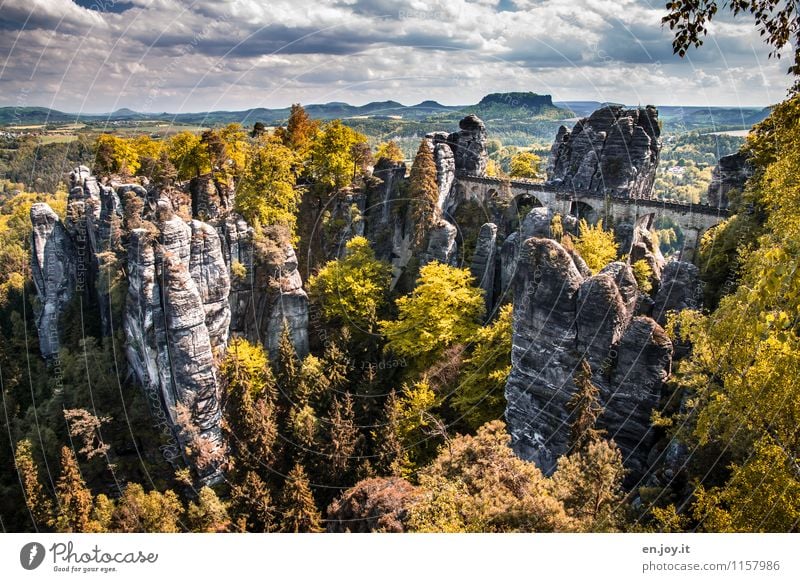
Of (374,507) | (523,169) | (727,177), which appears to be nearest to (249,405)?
(374,507)

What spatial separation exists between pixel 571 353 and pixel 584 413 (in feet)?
13.1

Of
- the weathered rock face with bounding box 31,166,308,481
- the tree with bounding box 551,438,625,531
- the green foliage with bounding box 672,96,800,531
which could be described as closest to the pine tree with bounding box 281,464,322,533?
the weathered rock face with bounding box 31,166,308,481

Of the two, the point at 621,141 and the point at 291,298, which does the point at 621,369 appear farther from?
the point at 621,141

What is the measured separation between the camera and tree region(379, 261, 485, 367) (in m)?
29.0

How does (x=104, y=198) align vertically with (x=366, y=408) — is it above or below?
above

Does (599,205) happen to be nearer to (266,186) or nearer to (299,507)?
(266,186)

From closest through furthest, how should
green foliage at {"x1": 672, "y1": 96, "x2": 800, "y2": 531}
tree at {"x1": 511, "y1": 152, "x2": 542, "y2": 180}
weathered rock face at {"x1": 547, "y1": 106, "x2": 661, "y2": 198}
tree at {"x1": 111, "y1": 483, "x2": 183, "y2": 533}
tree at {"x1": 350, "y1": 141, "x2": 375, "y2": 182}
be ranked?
green foliage at {"x1": 672, "y1": 96, "x2": 800, "y2": 531}
tree at {"x1": 111, "y1": 483, "x2": 183, "y2": 533}
weathered rock face at {"x1": 547, "y1": 106, "x2": 661, "y2": 198}
tree at {"x1": 350, "y1": 141, "x2": 375, "y2": 182}
tree at {"x1": 511, "y1": 152, "x2": 542, "y2": 180}

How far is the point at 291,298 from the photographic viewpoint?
3453 cm

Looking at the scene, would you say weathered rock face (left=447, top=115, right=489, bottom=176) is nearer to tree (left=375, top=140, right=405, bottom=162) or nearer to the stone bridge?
the stone bridge

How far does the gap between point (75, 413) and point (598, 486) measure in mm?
27842

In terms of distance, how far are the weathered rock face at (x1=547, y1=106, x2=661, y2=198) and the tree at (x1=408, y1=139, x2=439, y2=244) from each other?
10.1m

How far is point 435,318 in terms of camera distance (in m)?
29.5
